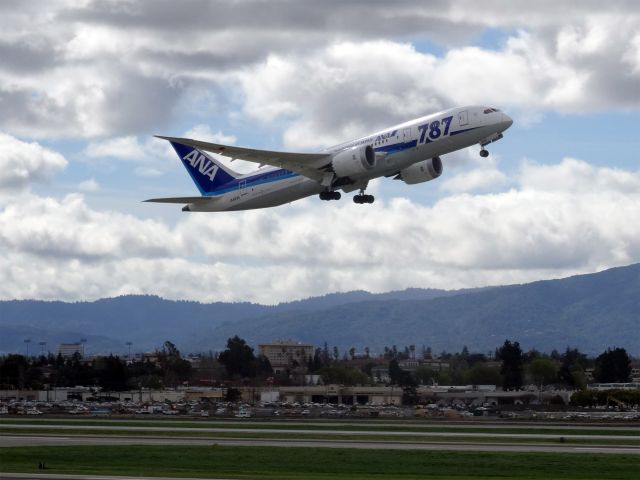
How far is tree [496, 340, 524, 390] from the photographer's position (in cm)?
17912

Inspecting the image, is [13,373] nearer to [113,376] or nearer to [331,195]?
[113,376]

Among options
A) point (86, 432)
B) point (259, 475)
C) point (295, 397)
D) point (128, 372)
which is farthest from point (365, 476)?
point (128, 372)

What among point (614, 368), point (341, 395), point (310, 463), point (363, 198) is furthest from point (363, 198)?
point (614, 368)

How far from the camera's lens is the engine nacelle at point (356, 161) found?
7581cm

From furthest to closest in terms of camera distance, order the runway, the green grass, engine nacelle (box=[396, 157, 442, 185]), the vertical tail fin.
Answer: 1. the vertical tail fin
2. engine nacelle (box=[396, 157, 442, 185])
3. the runway
4. the green grass

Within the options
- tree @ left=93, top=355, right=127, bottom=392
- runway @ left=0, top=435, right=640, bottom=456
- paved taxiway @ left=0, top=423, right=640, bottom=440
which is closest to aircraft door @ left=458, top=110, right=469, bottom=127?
paved taxiway @ left=0, top=423, right=640, bottom=440

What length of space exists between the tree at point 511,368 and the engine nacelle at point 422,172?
103257mm

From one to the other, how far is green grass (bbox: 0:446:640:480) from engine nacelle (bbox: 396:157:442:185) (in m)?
25.8

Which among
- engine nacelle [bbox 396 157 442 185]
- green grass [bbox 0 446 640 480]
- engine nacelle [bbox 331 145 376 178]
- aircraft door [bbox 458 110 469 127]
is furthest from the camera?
engine nacelle [bbox 396 157 442 185]

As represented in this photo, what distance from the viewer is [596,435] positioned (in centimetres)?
7325

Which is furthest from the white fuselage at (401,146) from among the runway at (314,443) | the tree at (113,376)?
the tree at (113,376)

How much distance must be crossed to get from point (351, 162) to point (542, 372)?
122m

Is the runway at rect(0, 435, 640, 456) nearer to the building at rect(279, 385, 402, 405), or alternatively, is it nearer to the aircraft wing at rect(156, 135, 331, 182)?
the aircraft wing at rect(156, 135, 331, 182)

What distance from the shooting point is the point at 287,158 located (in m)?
77.2
